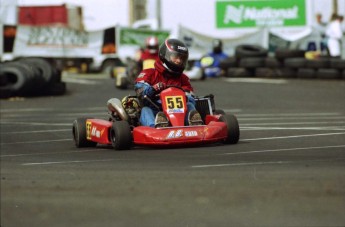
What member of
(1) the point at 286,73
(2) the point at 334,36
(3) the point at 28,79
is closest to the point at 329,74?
(1) the point at 286,73

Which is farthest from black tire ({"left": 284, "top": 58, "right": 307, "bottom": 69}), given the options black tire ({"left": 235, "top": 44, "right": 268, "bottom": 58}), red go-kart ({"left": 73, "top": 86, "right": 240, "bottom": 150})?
red go-kart ({"left": 73, "top": 86, "right": 240, "bottom": 150})

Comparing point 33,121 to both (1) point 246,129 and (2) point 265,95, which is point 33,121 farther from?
(2) point 265,95

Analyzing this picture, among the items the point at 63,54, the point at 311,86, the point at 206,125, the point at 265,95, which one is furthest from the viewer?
the point at 63,54

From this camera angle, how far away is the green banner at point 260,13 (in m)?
31.3

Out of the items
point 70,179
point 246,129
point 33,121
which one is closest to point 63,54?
point 33,121

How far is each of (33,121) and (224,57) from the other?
12.0m

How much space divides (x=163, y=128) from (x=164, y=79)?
0.78 metres

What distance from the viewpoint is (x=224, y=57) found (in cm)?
2423

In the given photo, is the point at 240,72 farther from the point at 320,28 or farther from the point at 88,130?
the point at 88,130

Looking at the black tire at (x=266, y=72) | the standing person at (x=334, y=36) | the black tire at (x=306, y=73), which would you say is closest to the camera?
the black tire at (x=306, y=73)

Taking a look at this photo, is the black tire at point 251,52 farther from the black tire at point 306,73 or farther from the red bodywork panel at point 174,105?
the red bodywork panel at point 174,105

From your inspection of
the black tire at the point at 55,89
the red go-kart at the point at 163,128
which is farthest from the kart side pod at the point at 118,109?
the black tire at the point at 55,89

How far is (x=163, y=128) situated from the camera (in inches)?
332

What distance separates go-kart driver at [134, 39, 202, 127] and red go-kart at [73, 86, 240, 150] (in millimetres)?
96
